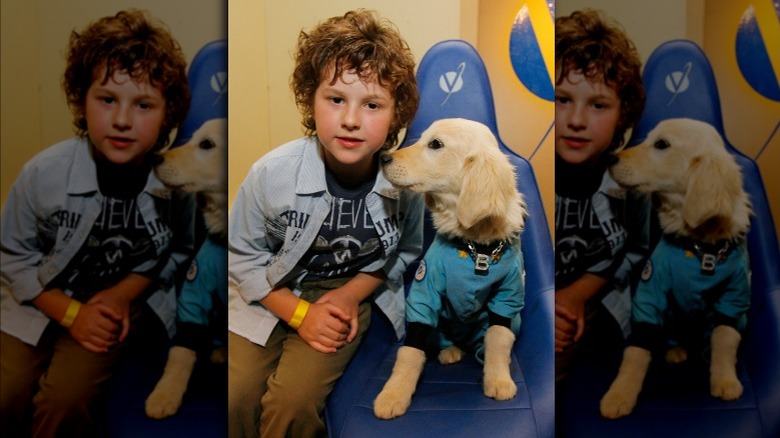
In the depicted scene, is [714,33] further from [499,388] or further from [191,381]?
[191,381]

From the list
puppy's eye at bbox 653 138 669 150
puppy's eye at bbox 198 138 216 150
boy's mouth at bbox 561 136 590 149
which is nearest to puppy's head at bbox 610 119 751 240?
puppy's eye at bbox 653 138 669 150

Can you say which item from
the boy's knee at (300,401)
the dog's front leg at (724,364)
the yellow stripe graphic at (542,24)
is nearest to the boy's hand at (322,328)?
the boy's knee at (300,401)

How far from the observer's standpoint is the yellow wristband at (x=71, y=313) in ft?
5.52

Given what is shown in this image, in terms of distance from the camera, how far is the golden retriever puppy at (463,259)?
5.26ft

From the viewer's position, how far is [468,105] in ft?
5.51

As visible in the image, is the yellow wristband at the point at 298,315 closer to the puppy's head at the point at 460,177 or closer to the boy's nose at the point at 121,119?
the puppy's head at the point at 460,177

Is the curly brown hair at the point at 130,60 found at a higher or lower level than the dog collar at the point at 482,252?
higher

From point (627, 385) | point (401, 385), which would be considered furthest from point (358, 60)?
point (627, 385)

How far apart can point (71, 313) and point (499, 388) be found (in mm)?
1209

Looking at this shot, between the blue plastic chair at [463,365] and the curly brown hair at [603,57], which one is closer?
the blue plastic chair at [463,365]

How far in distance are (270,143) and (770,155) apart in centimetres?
146

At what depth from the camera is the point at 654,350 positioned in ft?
5.75

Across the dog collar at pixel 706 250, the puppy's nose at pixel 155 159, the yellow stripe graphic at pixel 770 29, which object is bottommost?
the dog collar at pixel 706 250

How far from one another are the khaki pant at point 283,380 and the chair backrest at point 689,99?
103 cm
